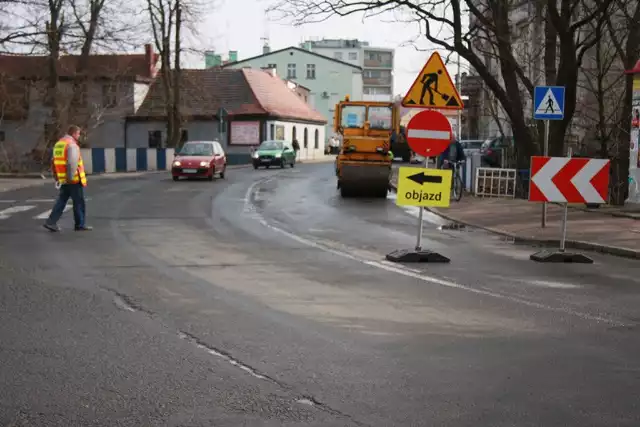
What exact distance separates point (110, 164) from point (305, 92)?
50.2m

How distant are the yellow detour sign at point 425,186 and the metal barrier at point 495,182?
41.0ft

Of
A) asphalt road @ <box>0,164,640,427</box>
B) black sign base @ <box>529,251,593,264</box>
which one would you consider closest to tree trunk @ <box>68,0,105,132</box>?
asphalt road @ <box>0,164,640,427</box>

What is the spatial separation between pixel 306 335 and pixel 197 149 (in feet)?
90.0

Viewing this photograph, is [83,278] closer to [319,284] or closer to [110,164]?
[319,284]

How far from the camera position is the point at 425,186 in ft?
38.1

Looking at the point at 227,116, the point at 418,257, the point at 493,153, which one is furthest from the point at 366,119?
the point at 227,116

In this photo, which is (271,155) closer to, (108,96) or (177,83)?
(177,83)

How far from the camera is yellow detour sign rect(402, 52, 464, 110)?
1156 centimetres

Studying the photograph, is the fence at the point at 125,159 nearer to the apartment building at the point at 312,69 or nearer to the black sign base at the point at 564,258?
the black sign base at the point at 564,258

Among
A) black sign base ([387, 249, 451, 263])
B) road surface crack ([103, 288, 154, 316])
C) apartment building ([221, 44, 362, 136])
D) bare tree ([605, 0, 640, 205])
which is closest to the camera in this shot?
road surface crack ([103, 288, 154, 316])

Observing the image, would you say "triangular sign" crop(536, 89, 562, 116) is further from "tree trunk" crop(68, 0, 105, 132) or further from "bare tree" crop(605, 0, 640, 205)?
"tree trunk" crop(68, 0, 105, 132)

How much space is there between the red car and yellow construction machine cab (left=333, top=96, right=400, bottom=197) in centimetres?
953

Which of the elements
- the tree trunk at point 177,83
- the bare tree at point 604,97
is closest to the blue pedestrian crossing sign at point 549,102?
the bare tree at point 604,97

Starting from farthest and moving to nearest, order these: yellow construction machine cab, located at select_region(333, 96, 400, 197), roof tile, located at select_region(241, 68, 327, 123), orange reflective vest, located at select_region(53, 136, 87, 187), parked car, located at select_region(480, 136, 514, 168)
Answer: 1. roof tile, located at select_region(241, 68, 327, 123)
2. parked car, located at select_region(480, 136, 514, 168)
3. yellow construction machine cab, located at select_region(333, 96, 400, 197)
4. orange reflective vest, located at select_region(53, 136, 87, 187)
